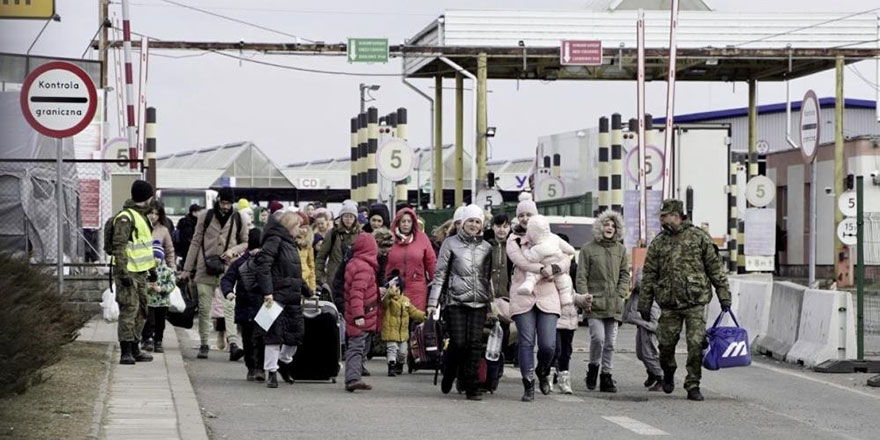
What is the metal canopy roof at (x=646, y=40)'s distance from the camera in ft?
147

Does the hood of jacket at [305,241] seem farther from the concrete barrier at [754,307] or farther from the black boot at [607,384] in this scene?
the concrete barrier at [754,307]

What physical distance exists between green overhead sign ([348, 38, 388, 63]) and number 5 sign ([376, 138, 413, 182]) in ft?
43.0

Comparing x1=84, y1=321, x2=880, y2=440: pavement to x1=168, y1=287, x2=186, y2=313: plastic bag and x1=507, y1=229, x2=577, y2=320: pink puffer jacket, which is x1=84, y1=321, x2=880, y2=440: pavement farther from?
x1=168, y1=287, x2=186, y2=313: plastic bag

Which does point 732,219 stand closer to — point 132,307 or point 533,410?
point 132,307

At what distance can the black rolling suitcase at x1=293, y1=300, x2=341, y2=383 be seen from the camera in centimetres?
1501

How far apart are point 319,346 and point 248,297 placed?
831 millimetres

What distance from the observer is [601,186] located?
40156 mm

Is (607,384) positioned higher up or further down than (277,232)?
further down

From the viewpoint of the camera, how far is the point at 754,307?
21438 mm

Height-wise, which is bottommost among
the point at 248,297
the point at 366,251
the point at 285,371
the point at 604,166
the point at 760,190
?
the point at 285,371

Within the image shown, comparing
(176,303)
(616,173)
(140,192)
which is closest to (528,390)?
(140,192)

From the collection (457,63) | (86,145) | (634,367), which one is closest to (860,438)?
(634,367)

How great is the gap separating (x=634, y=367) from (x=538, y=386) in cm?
293

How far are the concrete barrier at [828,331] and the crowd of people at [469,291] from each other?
3.08 meters
